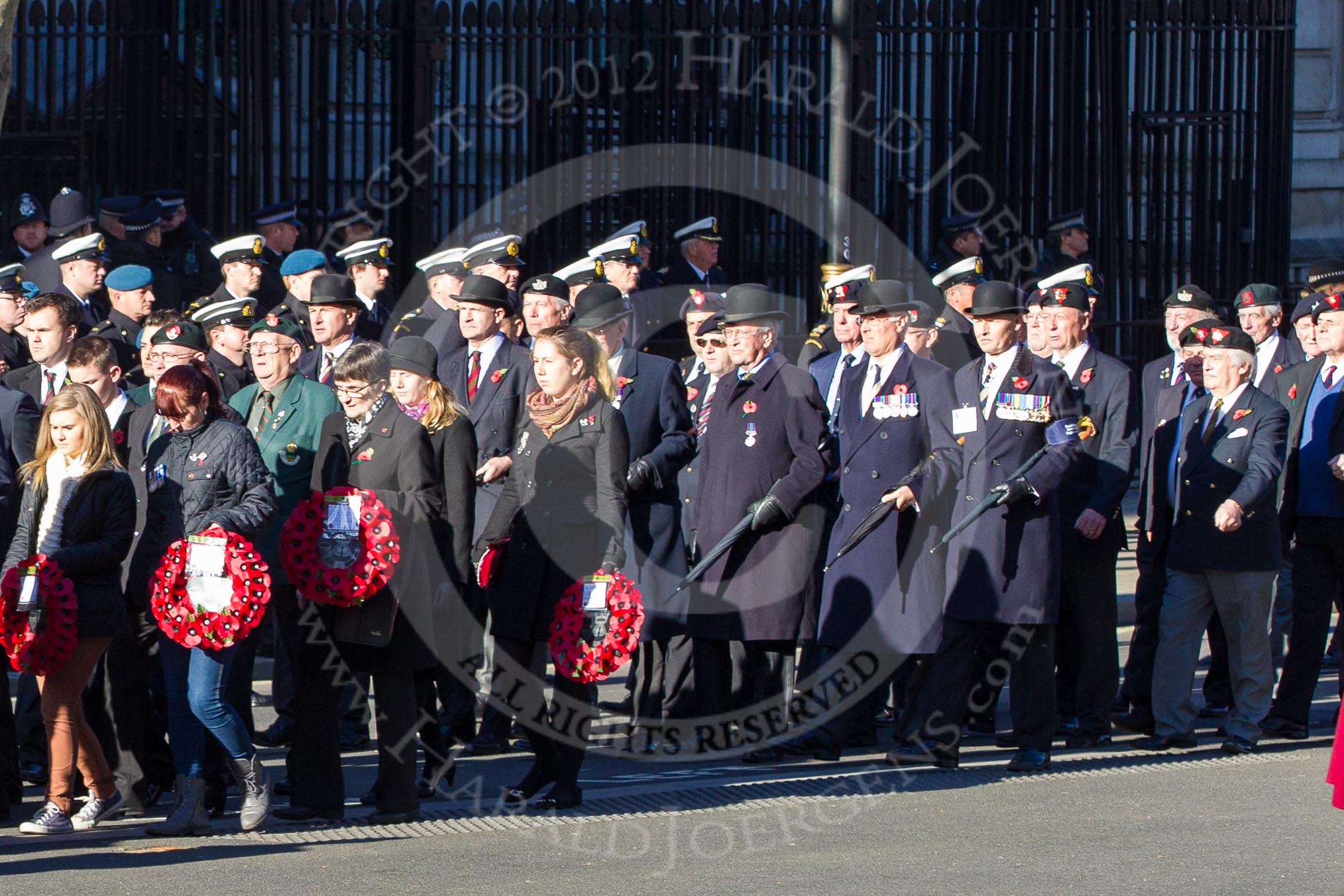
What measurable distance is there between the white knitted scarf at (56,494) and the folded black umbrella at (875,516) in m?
2.98

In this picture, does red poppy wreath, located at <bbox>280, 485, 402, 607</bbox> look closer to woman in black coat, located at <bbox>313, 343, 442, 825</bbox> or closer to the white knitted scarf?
woman in black coat, located at <bbox>313, 343, 442, 825</bbox>

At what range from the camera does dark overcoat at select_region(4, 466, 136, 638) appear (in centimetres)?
685

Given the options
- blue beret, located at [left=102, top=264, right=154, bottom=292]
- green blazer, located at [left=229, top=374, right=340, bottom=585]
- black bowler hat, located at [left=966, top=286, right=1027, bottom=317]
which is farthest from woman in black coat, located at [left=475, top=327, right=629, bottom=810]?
blue beret, located at [left=102, top=264, right=154, bottom=292]

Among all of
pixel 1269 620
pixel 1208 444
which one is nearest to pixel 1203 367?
pixel 1208 444

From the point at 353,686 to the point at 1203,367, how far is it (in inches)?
150

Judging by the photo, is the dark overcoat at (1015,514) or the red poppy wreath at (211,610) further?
the dark overcoat at (1015,514)

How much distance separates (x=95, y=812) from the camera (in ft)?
23.0

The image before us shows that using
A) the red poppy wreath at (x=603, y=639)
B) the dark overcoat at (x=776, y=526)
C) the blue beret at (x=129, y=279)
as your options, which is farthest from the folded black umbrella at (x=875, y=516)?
the blue beret at (x=129, y=279)

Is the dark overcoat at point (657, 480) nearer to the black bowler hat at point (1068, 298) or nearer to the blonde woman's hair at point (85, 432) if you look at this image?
the black bowler hat at point (1068, 298)

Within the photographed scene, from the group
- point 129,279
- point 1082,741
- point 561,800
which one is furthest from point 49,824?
point 1082,741

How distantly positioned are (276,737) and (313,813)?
145 cm

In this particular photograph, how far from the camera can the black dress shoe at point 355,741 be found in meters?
8.45

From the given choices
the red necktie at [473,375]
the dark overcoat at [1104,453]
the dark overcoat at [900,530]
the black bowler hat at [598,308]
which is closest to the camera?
the dark overcoat at [900,530]

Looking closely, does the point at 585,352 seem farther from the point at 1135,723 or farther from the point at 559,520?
the point at 1135,723
